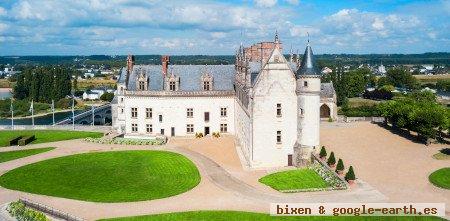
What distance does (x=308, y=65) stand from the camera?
50.2 metres

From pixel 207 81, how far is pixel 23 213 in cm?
4059

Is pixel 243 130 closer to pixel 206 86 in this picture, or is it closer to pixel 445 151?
pixel 206 86

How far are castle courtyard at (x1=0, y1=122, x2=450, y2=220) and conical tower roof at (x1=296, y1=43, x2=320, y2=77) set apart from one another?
36.4 ft

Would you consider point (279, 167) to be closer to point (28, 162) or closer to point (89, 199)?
point (89, 199)

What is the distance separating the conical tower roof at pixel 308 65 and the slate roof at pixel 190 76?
73.2 ft

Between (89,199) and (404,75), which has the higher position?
(404,75)

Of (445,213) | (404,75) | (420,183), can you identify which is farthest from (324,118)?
(404,75)

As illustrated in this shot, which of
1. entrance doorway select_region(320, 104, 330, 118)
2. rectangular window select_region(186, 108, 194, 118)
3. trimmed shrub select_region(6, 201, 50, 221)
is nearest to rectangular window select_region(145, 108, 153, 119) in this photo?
rectangular window select_region(186, 108, 194, 118)

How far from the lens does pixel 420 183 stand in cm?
4225

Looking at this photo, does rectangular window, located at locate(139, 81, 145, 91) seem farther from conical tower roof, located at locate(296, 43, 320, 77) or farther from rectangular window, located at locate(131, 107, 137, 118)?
conical tower roof, located at locate(296, 43, 320, 77)

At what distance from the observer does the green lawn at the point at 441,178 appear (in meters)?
41.7

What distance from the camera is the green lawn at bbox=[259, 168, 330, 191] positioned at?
Answer: 41.4m

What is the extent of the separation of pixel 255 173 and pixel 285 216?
13887mm

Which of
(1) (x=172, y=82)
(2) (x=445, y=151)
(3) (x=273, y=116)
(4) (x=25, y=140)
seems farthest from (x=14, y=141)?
(2) (x=445, y=151)
